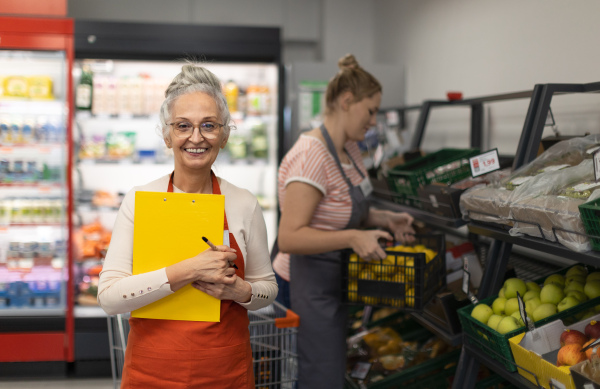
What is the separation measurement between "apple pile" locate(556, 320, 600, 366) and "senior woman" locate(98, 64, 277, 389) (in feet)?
2.81

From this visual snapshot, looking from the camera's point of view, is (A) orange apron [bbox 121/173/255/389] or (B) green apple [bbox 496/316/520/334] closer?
(A) orange apron [bbox 121/173/255/389]

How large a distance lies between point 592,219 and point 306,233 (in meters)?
1.06

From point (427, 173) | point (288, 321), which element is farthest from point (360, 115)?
point (288, 321)

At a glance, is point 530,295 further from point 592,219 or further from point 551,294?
point 592,219

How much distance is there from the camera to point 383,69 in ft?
15.9

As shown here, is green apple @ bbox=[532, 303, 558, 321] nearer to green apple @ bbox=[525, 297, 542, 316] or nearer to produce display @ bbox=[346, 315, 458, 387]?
green apple @ bbox=[525, 297, 542, 316]

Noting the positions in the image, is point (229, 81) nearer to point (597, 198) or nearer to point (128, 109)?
point (128, 109)

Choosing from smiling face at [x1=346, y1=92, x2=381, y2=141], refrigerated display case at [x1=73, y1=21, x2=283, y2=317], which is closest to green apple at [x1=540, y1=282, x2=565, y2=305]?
smiling face at [x1=346, y1=92, x2=381, y2=141]

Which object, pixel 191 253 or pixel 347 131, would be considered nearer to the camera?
pixel 191 253

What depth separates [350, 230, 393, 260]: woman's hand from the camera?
216cm

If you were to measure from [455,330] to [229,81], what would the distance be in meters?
2.68

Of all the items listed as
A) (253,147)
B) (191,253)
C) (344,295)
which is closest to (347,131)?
(344,295)

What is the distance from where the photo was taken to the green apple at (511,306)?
1.96m

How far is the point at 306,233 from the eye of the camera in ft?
7.37
